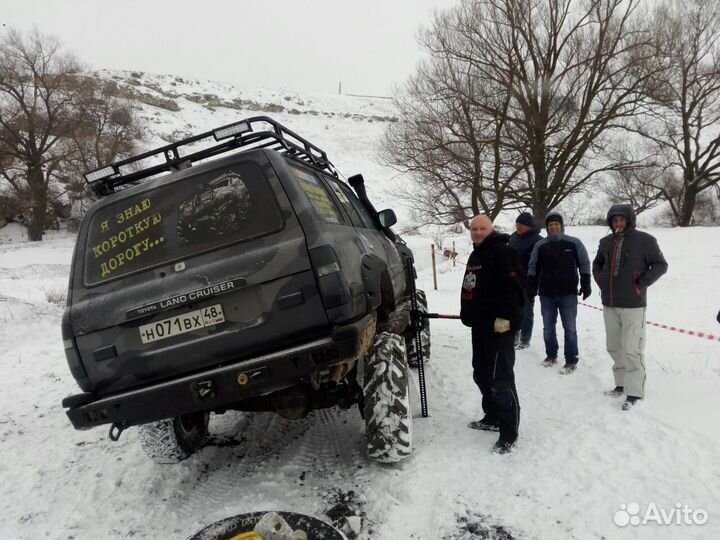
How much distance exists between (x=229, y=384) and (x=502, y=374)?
6.88ft

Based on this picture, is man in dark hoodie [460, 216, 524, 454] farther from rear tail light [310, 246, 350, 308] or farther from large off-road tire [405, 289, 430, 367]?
rear tail light [310, 246, 350, 308]

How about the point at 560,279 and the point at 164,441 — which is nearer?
the point at 164,441

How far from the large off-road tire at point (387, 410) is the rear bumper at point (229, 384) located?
0.65 meters

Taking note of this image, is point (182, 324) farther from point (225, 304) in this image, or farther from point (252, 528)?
point (252, 528)

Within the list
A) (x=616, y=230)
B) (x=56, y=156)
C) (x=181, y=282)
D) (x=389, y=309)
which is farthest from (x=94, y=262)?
(x=56, y=156)

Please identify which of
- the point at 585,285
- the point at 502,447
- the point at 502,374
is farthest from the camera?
the point at 585,285

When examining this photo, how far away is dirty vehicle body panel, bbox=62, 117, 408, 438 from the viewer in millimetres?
2611

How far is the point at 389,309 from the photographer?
12.6 ft

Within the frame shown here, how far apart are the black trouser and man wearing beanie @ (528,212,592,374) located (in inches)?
72.0

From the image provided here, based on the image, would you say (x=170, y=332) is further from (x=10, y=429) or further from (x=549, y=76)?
(x=549, y=76)

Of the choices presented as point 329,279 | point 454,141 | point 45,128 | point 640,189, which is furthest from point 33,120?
point 640,189

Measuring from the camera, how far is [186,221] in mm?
2963

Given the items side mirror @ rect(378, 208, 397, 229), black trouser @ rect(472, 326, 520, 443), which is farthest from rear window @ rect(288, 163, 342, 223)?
black trouser @ rect(472, 326, 520, 443)

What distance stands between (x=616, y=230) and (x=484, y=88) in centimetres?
1206
